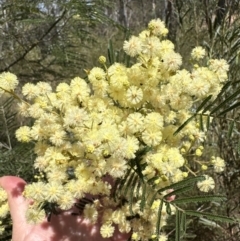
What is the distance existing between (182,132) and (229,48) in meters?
0.62

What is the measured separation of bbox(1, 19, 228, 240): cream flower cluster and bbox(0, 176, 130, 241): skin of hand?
0.18 metres

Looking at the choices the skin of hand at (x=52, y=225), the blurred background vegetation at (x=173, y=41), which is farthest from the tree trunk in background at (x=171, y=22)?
the skin of hand at (x=52, y=225)

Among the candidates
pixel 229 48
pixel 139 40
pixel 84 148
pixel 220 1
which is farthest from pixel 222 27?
pixel 84 148

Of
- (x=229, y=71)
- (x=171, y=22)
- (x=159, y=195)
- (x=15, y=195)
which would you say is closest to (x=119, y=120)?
(x=159, y=195)

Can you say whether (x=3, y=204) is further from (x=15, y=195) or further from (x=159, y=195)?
(x=159, y=195)

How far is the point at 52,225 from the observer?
109 cm

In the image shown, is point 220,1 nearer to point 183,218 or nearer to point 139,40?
point 139,40

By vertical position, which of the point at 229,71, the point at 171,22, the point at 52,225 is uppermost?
the point at 171,22

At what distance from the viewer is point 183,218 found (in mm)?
806

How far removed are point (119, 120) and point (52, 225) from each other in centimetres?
37

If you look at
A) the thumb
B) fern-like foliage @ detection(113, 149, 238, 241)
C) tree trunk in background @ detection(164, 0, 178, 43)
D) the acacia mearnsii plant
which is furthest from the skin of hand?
tree trunk in background @ detection(164, 0, 178, 43)

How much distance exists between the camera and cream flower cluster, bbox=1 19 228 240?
2.65 ft

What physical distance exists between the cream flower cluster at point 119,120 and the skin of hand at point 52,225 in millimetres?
180

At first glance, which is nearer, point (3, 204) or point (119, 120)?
point (119, 120)
